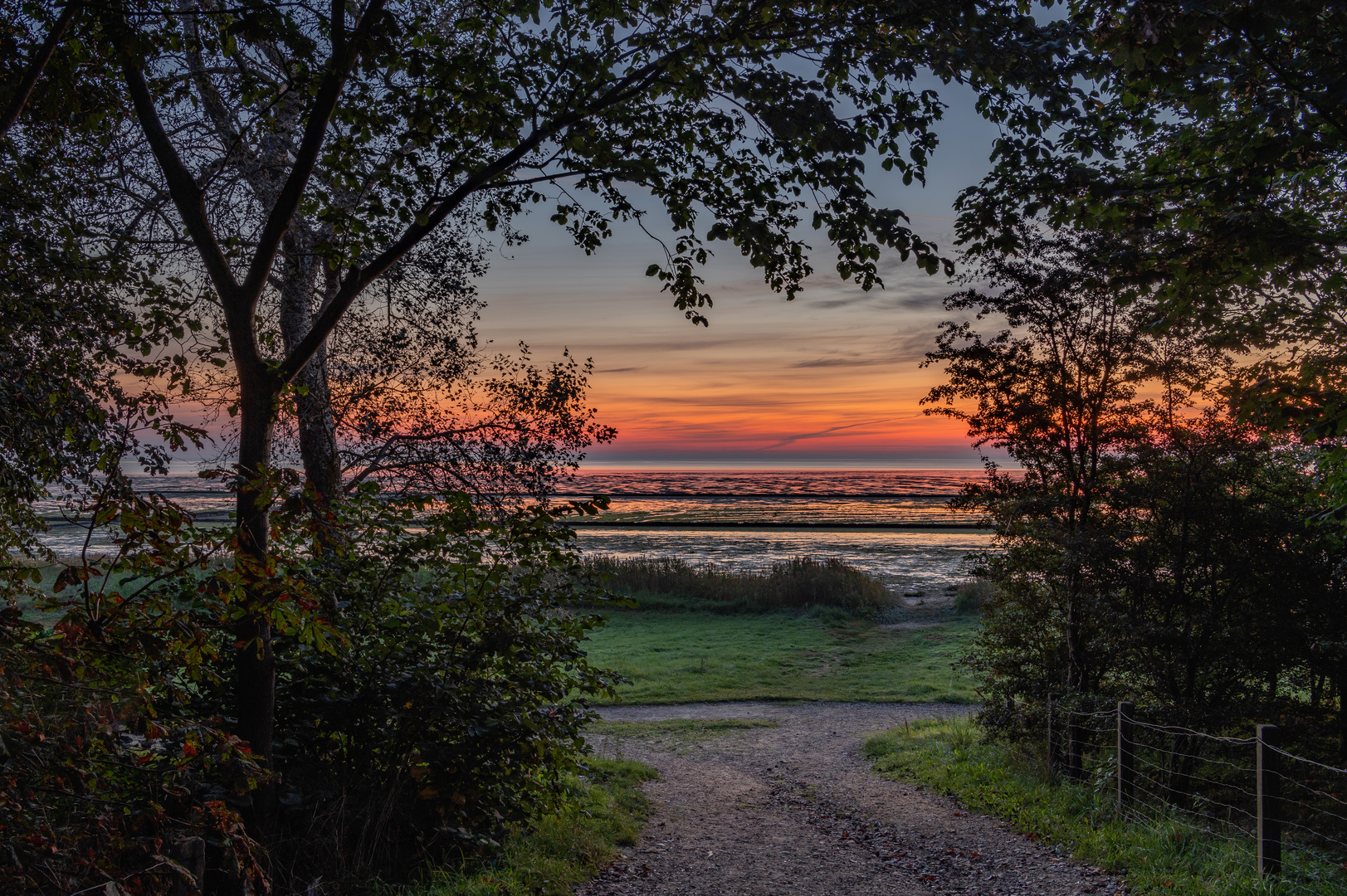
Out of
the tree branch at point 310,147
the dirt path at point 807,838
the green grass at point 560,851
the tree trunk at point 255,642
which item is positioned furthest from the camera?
the dirt path at point 807,838

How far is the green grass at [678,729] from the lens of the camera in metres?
11.3

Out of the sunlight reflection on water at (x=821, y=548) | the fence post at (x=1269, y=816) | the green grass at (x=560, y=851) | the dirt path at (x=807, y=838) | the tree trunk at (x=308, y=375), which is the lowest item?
the sunlight reflection on water at (x=821, y=548)

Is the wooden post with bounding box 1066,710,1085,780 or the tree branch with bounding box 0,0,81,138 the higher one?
the tree branch with bounding box 0,0,81,138

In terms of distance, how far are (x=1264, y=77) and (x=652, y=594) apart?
2064cm

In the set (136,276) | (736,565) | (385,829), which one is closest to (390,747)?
(385,829)

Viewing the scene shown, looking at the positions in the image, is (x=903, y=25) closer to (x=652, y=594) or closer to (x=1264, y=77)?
(x=1264, y=77)

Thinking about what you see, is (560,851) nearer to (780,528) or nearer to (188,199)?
(188,199)

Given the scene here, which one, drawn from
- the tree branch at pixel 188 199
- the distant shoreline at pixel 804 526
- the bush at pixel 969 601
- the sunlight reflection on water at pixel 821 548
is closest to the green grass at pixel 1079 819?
the tree branch at pixel 188 199

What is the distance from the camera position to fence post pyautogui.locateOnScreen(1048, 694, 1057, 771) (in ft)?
30.0

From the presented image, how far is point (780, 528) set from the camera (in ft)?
170

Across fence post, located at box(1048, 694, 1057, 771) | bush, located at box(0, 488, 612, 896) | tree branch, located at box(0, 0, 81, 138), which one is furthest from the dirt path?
tree branch, located at box(0, 0, 81, 138)

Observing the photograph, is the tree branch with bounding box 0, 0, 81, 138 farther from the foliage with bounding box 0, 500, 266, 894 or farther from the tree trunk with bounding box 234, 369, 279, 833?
the foliage with bounding box 0, 500, 266, 894

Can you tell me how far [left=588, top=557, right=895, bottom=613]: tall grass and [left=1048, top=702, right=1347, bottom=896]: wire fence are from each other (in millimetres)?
13389

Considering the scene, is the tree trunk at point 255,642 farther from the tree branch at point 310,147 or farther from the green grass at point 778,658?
the green grass at point 778,658
